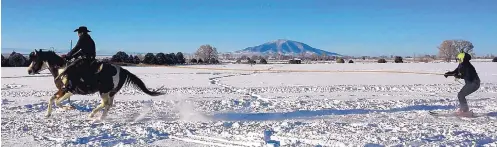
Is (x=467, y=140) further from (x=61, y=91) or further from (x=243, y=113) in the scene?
(x=61, y=91)

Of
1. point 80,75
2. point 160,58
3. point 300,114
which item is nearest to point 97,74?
point 80,75

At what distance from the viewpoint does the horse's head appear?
900 centimetres

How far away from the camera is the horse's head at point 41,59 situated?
9.00 metres

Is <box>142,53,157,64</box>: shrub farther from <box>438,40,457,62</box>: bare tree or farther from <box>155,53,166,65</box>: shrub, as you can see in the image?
<box>438,40,457,62</box>: bare tree

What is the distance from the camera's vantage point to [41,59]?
904cm

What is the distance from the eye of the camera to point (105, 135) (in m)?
7.04

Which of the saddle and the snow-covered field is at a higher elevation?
the saddle

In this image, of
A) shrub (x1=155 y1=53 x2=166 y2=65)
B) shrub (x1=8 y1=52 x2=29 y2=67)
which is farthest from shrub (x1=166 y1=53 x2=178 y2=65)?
shrub (x1=8 y1=52 x2=29 y2=67)

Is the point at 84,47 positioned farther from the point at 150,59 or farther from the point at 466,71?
the point at 150,59

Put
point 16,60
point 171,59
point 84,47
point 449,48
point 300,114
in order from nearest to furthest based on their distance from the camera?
point 84,47, point 300,114, point 16,60, point 171,59, point 449,48

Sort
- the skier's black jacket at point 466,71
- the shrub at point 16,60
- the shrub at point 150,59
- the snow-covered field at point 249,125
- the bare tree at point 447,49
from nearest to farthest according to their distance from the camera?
the snow-covered field at point 249,125, the skier's black jacket at point 466,71, the shrub at point 16,60, the shrub at point 150,59, the bare tree at point 447,49

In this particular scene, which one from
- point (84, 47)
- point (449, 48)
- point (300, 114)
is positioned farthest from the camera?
point (449, 48)

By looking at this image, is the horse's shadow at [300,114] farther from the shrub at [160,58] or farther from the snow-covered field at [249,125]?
the shrub at [160,58]

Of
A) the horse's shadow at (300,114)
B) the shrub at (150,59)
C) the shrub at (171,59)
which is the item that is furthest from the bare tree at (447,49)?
the horse's shadow at (300,114)
